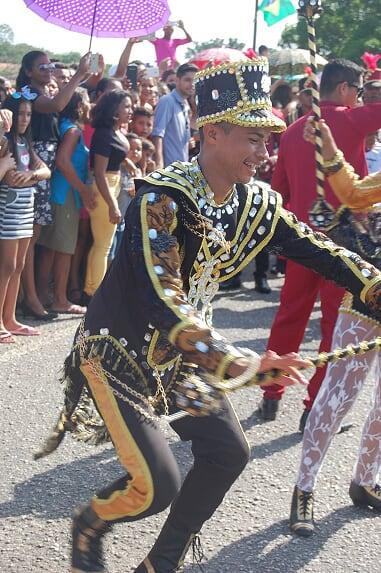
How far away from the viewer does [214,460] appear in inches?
113

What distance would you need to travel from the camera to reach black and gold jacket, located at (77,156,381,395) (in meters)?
2.54

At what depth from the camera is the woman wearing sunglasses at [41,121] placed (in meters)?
6.67

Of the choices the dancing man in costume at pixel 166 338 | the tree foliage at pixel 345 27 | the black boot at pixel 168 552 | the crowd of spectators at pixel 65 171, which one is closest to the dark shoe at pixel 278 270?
the crowd of spectators at pixel 65 171

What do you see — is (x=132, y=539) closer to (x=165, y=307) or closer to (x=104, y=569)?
(x=104, y=569)

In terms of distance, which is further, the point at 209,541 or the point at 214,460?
the point at 209,541

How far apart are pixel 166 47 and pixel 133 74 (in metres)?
1.72

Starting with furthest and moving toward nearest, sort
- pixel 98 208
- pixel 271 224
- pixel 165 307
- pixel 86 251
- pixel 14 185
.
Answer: pixel 86 251 < pixel 98 208 < pixel 14 185 < pixel 271 224 < pixel 165 307

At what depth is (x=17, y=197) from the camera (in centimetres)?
626

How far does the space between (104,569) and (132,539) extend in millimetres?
717

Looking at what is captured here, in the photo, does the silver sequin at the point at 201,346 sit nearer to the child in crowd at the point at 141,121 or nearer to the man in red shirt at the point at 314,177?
the man in red shirt at the point at 314,177

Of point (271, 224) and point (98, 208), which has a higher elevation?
point (271, 224)

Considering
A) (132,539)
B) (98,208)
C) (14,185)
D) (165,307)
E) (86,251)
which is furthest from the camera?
(86,251)

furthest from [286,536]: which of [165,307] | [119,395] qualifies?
[165,307]

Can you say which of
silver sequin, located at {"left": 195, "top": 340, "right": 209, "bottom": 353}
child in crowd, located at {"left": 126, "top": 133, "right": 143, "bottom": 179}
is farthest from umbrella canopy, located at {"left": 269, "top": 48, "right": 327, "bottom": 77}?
silver sequin, located at {"left": 195, "top": 340, "right": 209, "bottom": 353}
